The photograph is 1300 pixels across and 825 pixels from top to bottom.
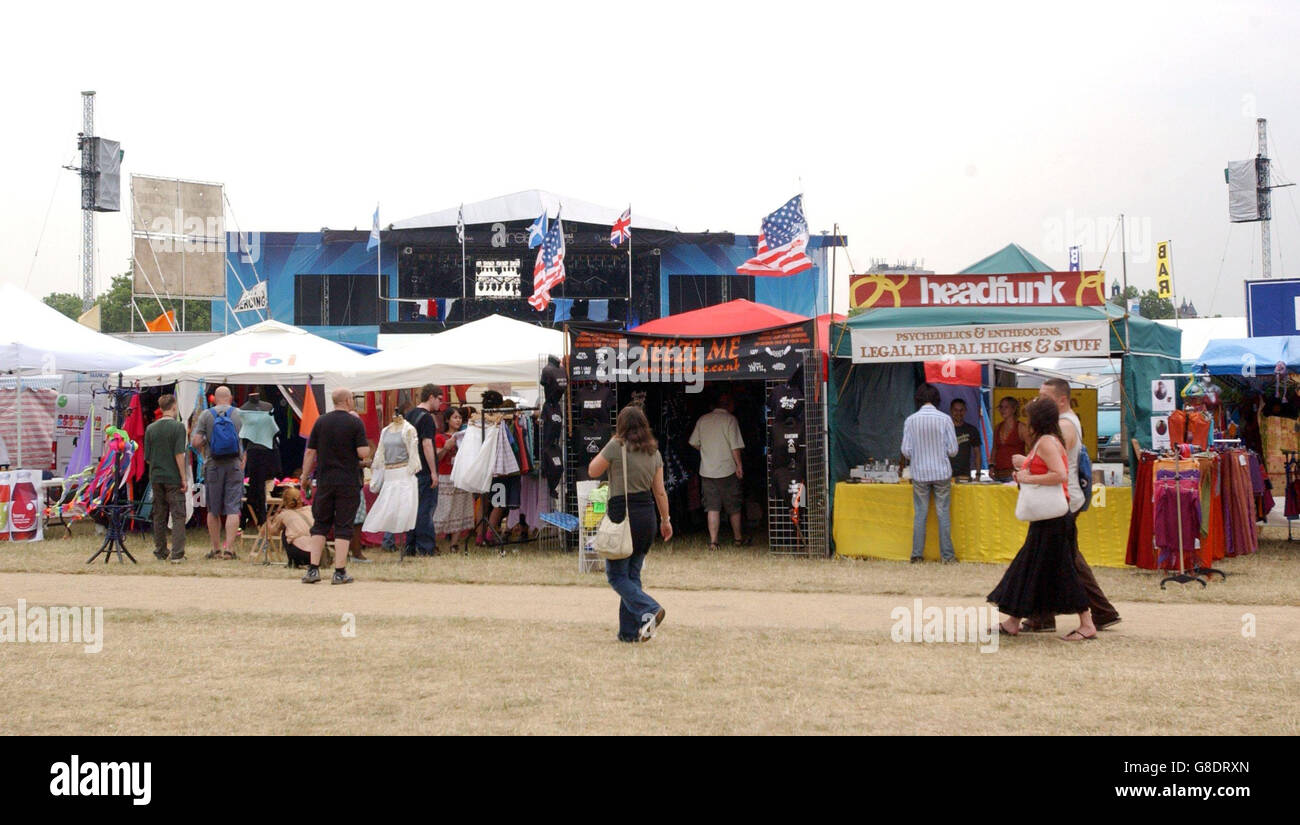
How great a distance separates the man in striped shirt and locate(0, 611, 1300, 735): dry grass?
4.25 m

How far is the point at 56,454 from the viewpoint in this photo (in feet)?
59.8

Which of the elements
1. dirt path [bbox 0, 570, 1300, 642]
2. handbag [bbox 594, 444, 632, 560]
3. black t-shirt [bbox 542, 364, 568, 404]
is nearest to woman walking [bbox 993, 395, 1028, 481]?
dirt path [bbox 0, 570, 1300, 642]

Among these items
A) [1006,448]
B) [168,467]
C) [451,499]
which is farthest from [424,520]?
[1006,448]

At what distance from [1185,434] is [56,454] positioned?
53.3ft

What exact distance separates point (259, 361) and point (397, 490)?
13.6ft

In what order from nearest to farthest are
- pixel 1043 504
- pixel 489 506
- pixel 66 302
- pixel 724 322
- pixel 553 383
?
pixel 1043 504
pixel 553 383
pixel 489 506
pixel 724 322
pixel 66 302

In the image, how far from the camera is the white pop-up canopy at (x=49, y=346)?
15789 mm

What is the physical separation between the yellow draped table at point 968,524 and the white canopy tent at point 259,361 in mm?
6556

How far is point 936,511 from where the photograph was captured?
12289 millimetres

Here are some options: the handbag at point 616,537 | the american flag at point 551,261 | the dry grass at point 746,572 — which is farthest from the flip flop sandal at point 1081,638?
the american flag at point 551,261

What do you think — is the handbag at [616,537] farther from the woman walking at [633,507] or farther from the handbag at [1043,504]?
the handbag at [1043,504]

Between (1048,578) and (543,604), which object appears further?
(543,604)

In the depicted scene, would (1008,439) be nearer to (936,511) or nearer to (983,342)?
(983,342)

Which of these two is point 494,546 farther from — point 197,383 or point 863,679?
point 863,679
